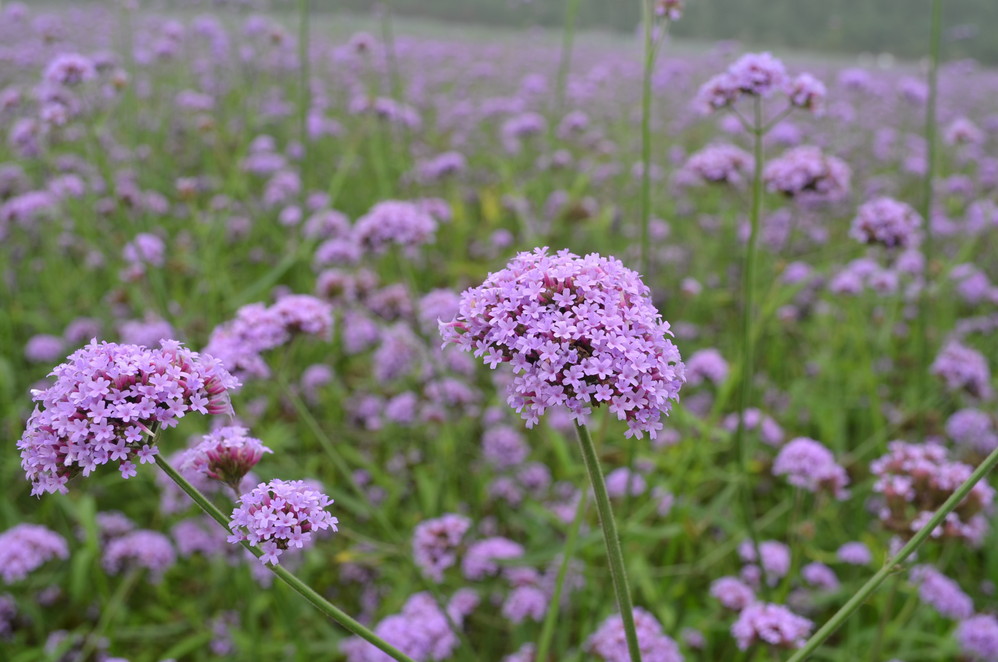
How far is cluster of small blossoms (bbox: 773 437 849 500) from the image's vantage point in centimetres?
259

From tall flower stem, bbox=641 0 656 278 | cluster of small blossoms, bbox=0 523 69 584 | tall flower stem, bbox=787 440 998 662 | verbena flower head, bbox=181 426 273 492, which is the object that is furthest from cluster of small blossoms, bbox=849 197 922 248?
cluster of small blossoms, bbox=0 523 69 584

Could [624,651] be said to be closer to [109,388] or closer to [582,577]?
[582,577]

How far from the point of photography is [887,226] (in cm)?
280

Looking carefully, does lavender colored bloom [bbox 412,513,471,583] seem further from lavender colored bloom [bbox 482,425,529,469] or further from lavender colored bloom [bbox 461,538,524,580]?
lavender colored bloom [bbox 482,425,529,469]

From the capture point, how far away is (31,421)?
1.18 meters

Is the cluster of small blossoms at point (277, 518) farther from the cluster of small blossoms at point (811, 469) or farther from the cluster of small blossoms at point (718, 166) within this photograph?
the cluster of small blossoms at point (718, 166)

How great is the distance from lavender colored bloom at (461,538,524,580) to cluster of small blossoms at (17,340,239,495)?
1.76 m

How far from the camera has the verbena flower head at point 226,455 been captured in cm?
139

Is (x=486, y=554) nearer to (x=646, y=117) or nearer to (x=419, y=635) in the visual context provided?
(x=419, y=635)

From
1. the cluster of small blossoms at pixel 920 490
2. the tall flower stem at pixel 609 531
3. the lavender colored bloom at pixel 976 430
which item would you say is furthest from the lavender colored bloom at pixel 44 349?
the lavender colored bloom at pixel 976 430

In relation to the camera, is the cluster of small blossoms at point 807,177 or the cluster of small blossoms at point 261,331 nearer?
the cluster of small blossoms at point 261,331

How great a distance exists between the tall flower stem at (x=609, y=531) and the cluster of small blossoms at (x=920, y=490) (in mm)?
1075

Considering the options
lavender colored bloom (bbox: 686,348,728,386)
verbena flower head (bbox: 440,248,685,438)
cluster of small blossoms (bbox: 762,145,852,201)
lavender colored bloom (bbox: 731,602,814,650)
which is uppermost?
cluster of small blossoms (bbox: 762,145,852,201)

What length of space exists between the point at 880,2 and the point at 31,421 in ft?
61.1
